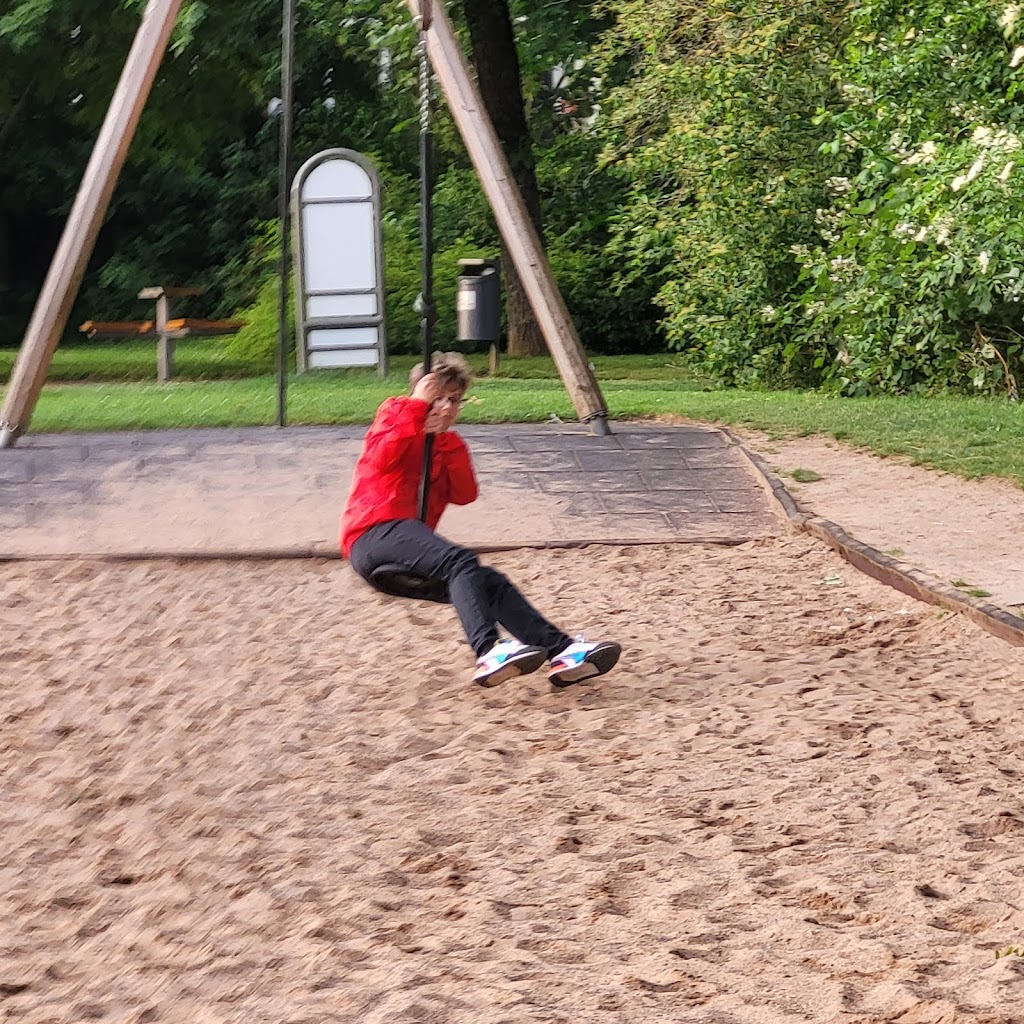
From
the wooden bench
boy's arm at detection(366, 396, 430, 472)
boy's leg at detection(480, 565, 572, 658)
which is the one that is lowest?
boy's leg at detection(480, 565, 572, 658)

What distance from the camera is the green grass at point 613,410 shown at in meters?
10.4

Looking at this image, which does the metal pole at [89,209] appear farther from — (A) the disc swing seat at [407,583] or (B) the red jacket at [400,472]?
(A) the disc swing seat at [407,583]

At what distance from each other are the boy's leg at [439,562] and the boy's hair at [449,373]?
49cm

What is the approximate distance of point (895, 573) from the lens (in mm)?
7297

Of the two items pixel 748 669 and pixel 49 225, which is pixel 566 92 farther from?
pixel 748 669

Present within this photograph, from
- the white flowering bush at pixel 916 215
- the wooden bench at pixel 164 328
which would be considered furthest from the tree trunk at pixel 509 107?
the white flowering bush at pixel 916 215

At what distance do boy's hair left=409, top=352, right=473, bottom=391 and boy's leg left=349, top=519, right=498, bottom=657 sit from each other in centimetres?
49

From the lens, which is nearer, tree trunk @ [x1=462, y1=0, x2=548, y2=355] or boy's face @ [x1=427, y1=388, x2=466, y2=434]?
boy's face @ [x1=427, y1=388, x2=466, y2=434]

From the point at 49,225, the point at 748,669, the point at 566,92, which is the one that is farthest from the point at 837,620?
the point at 49,225

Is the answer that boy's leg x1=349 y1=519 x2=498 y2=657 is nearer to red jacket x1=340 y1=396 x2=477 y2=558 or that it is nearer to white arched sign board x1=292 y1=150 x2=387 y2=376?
red jacket x1=340 y1=396 x2=477 y2=558

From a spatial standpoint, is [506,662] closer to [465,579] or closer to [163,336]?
[465,579]

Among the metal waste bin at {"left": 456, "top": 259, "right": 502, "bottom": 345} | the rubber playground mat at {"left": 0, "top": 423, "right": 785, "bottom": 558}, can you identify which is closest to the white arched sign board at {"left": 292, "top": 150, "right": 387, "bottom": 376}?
the metal waste bin at {"left": 456, "top": 259, "right": 502, "bottom": 345}

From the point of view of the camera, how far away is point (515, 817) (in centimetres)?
436

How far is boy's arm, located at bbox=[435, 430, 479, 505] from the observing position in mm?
5973
